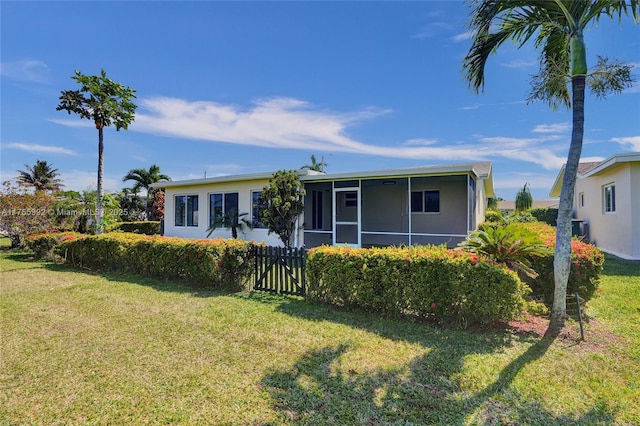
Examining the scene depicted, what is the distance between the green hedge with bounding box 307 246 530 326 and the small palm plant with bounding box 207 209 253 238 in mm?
8322

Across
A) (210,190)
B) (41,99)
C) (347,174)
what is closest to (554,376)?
(347,174)

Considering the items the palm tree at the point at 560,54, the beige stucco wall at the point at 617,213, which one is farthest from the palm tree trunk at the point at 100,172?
the beige stucco wall at the point at 617,213

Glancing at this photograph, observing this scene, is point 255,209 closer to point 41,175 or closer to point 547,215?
point 547,215

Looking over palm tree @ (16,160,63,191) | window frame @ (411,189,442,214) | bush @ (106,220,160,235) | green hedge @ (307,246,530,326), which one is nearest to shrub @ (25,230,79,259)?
bush @ (106,220,160,235)

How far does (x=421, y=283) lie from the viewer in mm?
4758

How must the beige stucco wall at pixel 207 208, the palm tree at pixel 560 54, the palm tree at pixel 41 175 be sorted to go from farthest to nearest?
the palm tree at pixel 41 175, the beige stucco wall at pixel 207 208, the palm tree at pixel 560 54

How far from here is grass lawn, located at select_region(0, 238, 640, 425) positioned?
2.69m

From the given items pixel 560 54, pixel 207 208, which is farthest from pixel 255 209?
pixel 560 54

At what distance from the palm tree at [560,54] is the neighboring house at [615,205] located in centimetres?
845

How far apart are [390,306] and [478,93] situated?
3.79m

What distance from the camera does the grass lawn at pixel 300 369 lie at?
8.81 feet

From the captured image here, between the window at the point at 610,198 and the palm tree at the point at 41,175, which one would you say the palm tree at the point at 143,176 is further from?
the window at the point at 610,198

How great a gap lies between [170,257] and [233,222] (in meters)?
5.80

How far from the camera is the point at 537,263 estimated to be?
506cm
